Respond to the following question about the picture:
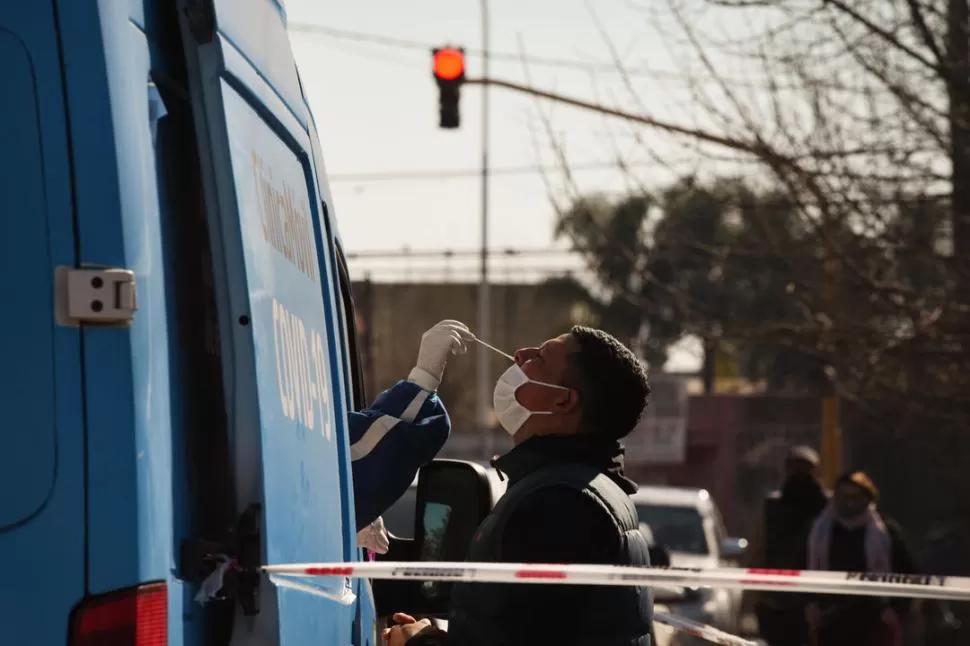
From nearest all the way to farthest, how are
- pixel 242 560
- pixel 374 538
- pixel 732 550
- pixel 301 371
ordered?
pixel 242 560 < pixel 301 371 < pixel 374 538 < pixel 732 550

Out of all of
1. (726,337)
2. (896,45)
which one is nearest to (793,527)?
(726,337)

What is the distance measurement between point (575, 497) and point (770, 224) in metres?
9.68

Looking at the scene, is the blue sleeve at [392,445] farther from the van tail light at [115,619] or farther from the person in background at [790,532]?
the person in background at [790,532]

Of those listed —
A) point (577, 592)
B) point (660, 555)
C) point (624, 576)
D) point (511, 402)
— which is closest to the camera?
point (624, 576)

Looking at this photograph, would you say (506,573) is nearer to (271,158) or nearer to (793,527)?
(271,158)

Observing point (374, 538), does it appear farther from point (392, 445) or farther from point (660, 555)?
point (660, 555)

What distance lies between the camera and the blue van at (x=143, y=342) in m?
2.65

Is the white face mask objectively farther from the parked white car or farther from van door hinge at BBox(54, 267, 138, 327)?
the parked white car

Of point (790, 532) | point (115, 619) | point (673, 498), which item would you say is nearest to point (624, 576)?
point (115, 619)

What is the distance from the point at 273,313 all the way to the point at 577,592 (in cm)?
80

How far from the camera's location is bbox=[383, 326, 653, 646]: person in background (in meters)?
3.54

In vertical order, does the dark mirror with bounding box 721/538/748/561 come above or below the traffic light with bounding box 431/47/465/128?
below

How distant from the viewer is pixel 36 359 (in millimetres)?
2668

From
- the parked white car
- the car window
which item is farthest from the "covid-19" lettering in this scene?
the car window
